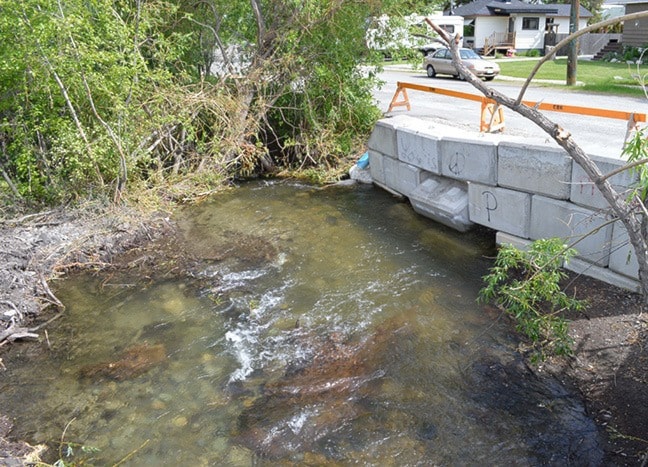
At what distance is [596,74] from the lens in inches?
906

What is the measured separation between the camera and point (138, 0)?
10219 mm

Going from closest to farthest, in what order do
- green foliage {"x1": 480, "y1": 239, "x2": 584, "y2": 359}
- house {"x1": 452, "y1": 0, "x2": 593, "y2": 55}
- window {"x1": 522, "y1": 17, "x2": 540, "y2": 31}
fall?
green foliage {"x1": 480, "y1": 239, "x2": 584, "y2": 359} → house {"x1": 452, "y1": 0, "x2": 593, "y2": 55} → window {"x1": 522, "y1": 17, "x2": 540, "y2": 31}

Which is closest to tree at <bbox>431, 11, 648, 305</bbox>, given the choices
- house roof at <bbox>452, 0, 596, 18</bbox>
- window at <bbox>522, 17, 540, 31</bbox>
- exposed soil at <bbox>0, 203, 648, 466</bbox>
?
exposed soil at <bbox>0, 203, 648, 466</bbox>

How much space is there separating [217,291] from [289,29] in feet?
21.8

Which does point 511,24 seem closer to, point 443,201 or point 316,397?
point 443,201

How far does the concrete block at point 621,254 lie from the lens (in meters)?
6.41

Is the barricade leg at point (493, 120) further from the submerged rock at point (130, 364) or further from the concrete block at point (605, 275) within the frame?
the submerged rock at point (130, 364)

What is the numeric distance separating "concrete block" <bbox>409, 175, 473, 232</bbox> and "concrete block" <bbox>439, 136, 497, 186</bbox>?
258 millimetres

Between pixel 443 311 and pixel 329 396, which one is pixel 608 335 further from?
pixel 329 396

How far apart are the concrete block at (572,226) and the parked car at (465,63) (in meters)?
17.4

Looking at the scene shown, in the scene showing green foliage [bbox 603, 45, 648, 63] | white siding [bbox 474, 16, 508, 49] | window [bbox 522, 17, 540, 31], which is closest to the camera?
green foliage [bbox 603, 45, 648, 63]

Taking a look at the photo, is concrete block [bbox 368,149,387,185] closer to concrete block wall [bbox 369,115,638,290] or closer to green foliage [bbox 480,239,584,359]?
concrete block wall [bbox 369,115,638,290]

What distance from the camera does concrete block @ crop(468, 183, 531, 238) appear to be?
26.0 feet

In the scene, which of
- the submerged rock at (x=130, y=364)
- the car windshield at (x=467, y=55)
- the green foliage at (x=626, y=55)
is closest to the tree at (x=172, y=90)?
the submerged rock at (x=130, y=364)
